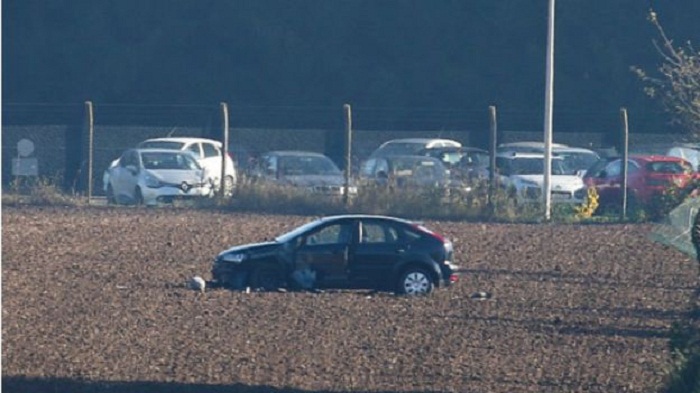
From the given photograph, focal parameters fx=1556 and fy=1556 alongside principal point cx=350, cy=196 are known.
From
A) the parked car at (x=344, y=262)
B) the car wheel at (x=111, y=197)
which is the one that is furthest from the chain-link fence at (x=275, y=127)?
the parked car at (x=344, y=262)

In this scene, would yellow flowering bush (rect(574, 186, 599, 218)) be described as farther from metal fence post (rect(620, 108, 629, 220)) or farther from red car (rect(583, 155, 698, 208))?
red car (rect(583, 155, 698, 208))

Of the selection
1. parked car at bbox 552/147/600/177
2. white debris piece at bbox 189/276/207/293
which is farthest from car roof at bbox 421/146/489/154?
white debris piece at bbox 189/276/207/293

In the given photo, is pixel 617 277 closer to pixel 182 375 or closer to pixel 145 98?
pixel 182 375

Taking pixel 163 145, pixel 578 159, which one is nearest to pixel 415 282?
A: pixel 578 159

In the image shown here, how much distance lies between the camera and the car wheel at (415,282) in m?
19.2

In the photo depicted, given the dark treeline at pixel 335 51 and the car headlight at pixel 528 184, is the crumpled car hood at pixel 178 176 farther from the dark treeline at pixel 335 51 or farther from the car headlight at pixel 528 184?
the dark treeline at pixel 335 51

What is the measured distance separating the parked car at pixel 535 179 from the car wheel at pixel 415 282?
494 inches

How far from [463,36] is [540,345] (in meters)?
34.1

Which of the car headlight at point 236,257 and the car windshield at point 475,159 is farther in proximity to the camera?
the car windshield at point 475,159

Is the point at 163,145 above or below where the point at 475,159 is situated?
above

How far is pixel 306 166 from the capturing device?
3453cm

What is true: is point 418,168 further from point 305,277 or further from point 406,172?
point 305,277

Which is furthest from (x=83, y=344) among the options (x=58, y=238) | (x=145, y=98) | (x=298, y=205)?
(x=145, y=98)

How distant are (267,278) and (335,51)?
2921 cm
